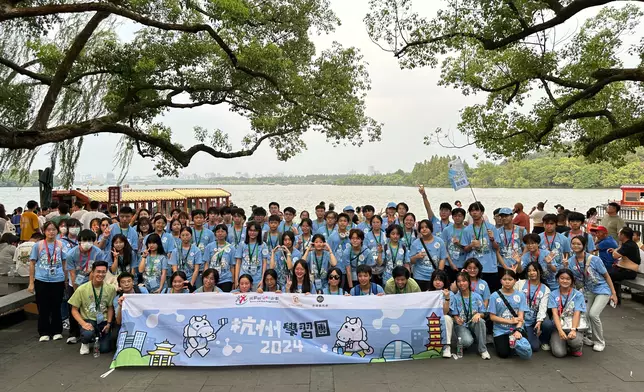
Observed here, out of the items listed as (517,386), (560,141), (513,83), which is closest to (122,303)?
(517,386)

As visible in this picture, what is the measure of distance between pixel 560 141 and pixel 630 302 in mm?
6503

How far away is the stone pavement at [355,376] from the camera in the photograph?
4414mm

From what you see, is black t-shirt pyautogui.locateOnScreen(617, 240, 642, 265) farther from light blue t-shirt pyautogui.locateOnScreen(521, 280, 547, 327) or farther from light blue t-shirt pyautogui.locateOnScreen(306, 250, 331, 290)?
light blue t-shirt pyautogui.locateOnScreen(306, 250, 331, 290)

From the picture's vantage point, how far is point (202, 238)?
6789 mm

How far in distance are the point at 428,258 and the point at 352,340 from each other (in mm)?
1682

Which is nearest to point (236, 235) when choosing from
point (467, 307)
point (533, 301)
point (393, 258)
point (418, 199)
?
point (393, 258)

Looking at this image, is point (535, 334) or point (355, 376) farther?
point (535, 334)

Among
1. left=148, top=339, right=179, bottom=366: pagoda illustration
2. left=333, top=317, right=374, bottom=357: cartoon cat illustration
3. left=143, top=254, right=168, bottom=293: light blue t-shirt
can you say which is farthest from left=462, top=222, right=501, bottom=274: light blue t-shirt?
left=143, top=254, right=168, bottom=293: light blue t-shirt

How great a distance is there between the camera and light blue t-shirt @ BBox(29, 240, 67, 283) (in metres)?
6.01

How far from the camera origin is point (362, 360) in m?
5.03

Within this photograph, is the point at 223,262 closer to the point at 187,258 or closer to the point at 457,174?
the point at 187,258

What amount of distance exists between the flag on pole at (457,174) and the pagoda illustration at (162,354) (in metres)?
5.20

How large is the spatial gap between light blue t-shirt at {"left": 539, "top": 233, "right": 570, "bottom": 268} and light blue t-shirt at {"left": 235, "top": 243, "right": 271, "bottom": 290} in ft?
12.4

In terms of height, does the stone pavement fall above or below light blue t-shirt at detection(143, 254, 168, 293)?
below
